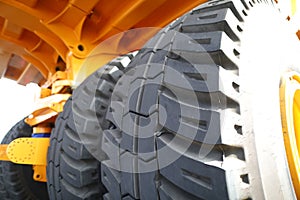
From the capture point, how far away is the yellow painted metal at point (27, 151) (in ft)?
4.35

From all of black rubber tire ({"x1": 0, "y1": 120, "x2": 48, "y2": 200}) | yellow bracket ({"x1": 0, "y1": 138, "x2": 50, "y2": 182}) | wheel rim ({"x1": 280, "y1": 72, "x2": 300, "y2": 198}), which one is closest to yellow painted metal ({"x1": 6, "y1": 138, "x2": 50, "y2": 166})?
yellow bracket ({"x1": 0, "y1": 138, "x2": 50, "y2": 182})

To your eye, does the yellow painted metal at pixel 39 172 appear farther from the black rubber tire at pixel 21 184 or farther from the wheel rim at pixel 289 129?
the wheel rim at pixel 289 129

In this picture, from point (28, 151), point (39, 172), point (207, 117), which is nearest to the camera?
point (207, 117)

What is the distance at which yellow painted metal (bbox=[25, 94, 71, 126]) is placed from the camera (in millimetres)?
1494

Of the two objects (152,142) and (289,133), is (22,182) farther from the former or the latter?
(289,133)

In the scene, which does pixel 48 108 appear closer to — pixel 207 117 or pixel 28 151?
pixel 28 151

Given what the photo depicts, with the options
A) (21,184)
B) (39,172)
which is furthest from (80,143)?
(21,184)

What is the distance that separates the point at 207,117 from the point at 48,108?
121cm

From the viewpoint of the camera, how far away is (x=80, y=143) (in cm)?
98

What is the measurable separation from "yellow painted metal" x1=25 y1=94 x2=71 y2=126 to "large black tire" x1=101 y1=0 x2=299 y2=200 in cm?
86

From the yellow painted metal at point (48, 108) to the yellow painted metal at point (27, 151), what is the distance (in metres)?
0.20

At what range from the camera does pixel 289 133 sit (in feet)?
1.99

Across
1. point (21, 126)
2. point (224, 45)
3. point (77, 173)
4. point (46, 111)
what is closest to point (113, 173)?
point (77, 173)

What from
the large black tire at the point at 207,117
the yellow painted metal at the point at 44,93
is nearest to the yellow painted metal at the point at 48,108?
the yellow painted metal at the point at 44,93
